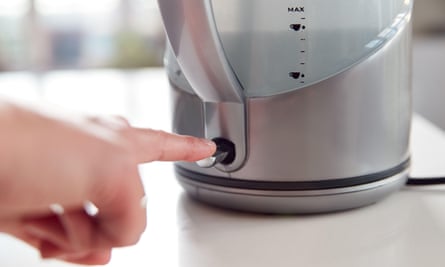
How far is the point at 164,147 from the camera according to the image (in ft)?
1.11

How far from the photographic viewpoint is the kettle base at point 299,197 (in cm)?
49

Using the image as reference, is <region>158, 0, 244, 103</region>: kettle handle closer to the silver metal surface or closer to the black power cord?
the silver metal surface

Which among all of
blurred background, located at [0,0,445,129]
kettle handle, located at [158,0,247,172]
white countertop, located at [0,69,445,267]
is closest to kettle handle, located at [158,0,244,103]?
kettle handle, located at [158,0,247,172]

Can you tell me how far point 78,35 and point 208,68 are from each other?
9.20 feet

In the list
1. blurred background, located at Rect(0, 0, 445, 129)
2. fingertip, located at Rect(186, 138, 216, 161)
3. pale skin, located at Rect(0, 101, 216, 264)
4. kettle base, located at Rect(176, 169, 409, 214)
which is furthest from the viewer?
blurred background, located at Rect(0, 0, 445, 129)

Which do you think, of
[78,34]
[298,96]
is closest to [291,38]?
[298,96]

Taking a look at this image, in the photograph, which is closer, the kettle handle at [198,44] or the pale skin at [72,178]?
the pale skin at [72,178]

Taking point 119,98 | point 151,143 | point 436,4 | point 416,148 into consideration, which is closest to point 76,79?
point 119,98

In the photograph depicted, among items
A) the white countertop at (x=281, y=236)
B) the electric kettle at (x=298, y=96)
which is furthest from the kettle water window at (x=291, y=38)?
the white countertop at (x=281, y=236)

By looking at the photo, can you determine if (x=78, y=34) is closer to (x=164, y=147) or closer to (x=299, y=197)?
(x=299, y=197)

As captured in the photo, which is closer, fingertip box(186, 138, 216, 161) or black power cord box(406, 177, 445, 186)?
fingertip box(186, 138, 216, 161)

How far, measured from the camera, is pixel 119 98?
3.95 feet

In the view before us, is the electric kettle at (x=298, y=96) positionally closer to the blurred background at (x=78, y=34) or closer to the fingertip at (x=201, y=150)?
the fingertip at (x=201, y=150)

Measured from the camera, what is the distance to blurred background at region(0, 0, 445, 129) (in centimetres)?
292
